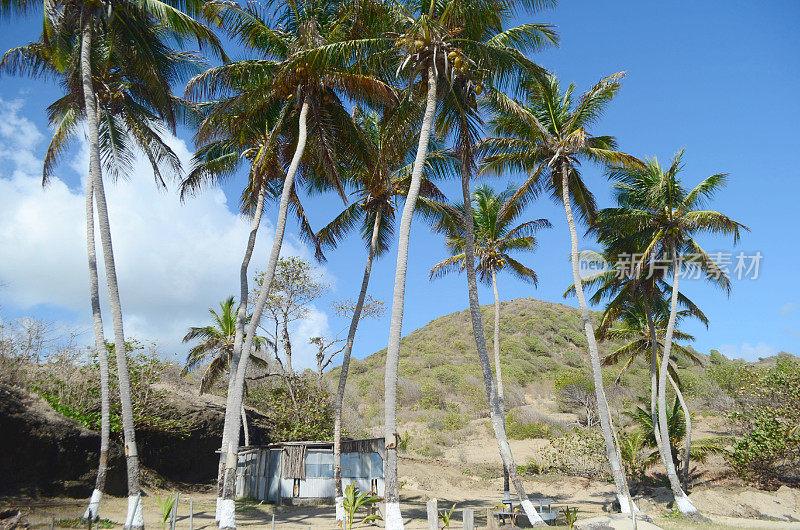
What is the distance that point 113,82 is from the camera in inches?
641

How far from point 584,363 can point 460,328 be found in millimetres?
19443

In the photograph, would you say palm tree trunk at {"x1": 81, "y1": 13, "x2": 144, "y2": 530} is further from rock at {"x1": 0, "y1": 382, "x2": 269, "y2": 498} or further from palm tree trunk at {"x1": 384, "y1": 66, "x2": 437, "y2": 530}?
palm tree trunk at {"x1": 384, "y1": 66, "x2": 437, "y2": 530}

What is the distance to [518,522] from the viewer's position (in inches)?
590

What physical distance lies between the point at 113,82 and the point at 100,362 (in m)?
9.01

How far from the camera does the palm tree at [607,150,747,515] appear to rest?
60.2 ft

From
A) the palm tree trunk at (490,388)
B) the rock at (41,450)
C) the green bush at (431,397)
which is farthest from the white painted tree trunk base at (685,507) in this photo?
the green bush at (431,397)

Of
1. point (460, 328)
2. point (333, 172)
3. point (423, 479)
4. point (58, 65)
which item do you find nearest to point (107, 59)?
point (58, 65)

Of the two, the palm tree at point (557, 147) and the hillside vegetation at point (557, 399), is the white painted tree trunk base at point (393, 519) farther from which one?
the hillside vegetation at point (557, 399)

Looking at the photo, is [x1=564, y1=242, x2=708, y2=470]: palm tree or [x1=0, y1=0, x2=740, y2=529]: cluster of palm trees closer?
[x1=0, y1=0, x2=740, y2=529]: cluster of palm trees

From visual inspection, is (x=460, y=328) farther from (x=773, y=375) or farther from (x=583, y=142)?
(x=583, y=142)

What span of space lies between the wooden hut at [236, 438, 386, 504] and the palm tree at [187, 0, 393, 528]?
21.9ft

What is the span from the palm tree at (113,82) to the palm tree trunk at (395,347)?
569 centimetres

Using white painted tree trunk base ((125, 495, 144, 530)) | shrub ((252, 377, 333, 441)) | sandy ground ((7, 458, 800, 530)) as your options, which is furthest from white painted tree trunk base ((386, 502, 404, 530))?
shrub ((252, 377, 333, 441))

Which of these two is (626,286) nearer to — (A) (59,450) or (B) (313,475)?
(B) (313,475)
